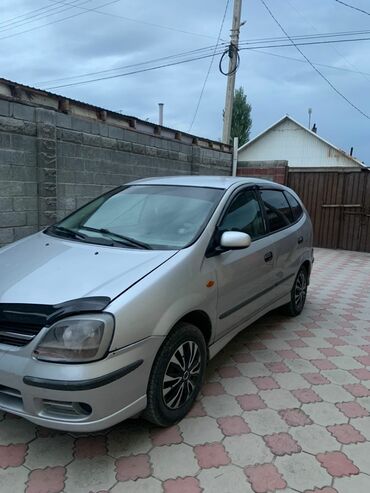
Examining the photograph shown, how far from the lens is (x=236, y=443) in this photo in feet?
7.86

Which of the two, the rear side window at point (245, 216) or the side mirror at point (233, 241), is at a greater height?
the rear side window at point (245, 216)

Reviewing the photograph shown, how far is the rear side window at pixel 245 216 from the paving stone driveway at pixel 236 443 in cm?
116

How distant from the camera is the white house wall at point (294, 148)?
80.9ft

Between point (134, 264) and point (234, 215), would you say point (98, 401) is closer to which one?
point (134, 264)

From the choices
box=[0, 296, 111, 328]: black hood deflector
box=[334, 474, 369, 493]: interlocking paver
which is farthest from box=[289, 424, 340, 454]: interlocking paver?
box=[0, 296, 111, 328]: black hood deflector

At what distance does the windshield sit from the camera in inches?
111

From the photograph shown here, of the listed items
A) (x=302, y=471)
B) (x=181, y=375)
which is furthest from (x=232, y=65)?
(x=302, y=471)

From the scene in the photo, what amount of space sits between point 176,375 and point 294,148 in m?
25.5

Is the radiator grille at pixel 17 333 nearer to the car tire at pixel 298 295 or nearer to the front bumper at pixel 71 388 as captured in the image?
the front bumper at pixel 71 388

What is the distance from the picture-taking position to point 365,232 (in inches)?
393

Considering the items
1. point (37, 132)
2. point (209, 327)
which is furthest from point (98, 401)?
point (37, 132)

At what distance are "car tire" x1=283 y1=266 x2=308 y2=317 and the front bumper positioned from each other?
2.82 m

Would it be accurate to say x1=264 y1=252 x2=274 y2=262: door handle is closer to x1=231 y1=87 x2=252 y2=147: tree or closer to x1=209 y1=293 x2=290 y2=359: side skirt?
x1=209 y1=293 x2=290 y2=359: side skirt

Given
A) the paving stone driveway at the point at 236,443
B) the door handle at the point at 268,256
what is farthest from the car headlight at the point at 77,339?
the door handle at the point at 268,256
